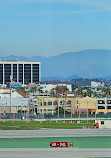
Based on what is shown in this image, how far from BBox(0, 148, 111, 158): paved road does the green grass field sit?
3.94 m

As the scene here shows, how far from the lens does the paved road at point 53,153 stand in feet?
167

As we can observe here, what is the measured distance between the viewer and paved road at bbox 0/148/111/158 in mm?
50812

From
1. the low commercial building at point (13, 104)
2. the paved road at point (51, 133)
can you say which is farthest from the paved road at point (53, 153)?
the low commercial building at point (13, 104)

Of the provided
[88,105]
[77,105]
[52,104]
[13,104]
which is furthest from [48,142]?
[13,104]

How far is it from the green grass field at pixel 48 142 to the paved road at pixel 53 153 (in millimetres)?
3939

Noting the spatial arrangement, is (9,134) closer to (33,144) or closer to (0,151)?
(33,144)

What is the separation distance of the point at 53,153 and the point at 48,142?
34.6 feet

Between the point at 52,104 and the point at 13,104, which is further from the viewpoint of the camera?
the point at 13,104

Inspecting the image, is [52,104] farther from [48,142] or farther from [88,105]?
[48,142]


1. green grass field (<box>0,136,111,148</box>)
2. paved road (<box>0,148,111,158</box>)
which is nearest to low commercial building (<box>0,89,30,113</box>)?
green grass field (<box>0,136,111,148</box>)

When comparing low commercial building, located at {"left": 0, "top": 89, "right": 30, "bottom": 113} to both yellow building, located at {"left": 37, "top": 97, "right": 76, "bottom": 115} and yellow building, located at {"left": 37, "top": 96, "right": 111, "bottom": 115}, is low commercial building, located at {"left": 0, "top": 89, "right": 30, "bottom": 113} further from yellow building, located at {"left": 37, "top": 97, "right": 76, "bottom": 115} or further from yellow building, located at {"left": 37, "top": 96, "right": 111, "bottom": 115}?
yellow building, located at {"left": 37, "top": 96, "right": 111, "bottom": 115}

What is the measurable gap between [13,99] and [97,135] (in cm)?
6086

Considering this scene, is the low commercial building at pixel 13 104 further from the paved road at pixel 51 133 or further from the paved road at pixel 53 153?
the paved road at pixel 53 153

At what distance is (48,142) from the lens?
6316 cm
